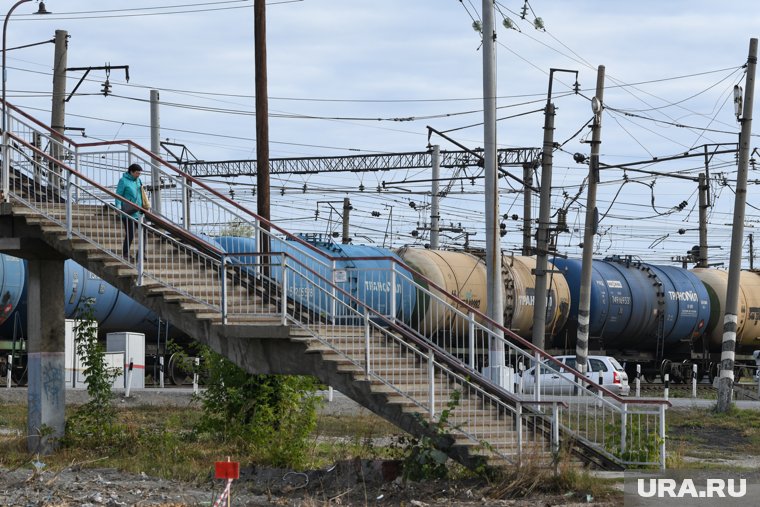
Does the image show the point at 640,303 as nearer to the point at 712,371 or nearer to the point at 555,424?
the point at 712,371

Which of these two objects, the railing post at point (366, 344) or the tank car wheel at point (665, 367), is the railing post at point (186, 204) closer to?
the railing post at point (366, 344)

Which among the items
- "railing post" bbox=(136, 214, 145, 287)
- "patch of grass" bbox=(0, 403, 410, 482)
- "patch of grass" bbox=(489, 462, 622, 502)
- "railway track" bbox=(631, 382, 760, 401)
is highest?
"railing post" bbox=(136, 214, 145, 287)

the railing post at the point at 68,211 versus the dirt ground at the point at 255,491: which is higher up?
the railing post at the point at 68,211

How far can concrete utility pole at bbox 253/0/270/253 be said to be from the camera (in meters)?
19.5

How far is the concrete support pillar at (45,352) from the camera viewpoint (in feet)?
61.0

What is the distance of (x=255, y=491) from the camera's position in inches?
591

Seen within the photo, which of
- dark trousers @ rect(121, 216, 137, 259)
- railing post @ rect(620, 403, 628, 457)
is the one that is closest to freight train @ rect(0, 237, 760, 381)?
dark trousers @ rect(121, 216, 137, 259)

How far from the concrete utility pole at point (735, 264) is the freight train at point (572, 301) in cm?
507

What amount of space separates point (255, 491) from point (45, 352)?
556cm

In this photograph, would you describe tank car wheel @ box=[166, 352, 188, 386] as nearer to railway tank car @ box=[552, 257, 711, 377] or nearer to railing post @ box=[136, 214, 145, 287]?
railway tank car @ box=[552, 257, 711, 377]

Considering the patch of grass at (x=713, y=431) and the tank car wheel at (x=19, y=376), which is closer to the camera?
the patch of grass at (x=713, y=431)

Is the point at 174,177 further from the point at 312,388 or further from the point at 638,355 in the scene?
the point at 638,355

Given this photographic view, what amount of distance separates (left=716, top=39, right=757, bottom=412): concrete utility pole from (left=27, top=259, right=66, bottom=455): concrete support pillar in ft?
54.4

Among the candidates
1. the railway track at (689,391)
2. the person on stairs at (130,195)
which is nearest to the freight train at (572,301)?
the railway track at (689,391)
